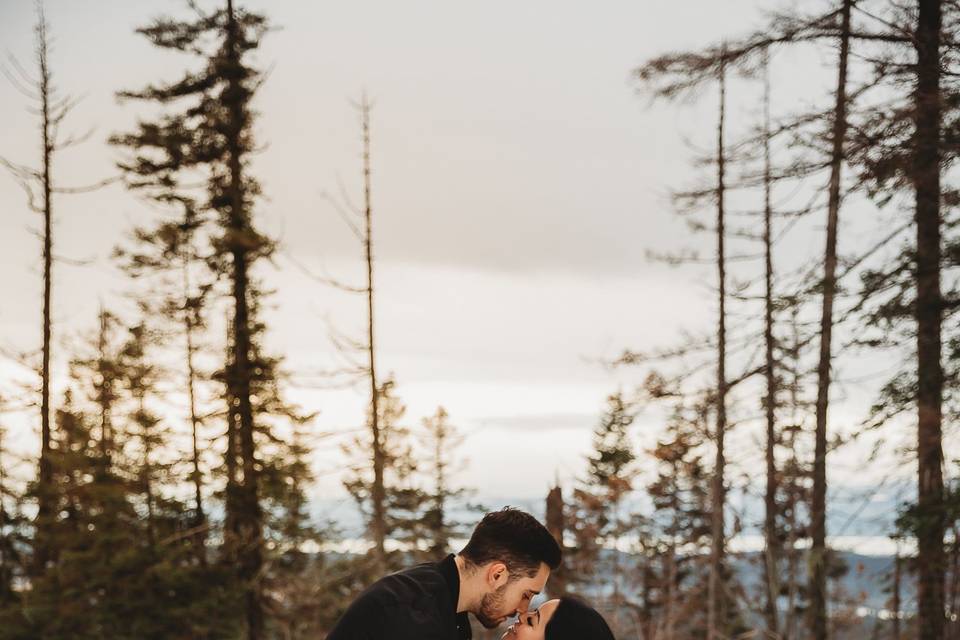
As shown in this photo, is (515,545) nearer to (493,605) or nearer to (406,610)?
(493,605)

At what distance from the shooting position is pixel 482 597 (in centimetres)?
290

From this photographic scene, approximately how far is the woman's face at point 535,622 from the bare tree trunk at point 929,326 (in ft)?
20.0

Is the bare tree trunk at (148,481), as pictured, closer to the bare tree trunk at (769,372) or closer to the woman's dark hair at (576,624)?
the bare tree trunk at (769,372)

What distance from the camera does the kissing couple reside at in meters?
2.67

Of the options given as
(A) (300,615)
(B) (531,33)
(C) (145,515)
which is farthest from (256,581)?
(B) (531,33)

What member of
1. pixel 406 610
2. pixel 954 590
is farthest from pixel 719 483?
pixel 406 610

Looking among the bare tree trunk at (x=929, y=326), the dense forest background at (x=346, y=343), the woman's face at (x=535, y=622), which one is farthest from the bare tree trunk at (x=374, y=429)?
the woman's face at (x=535, y=622)

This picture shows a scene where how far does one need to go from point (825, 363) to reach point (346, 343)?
901 centimetres

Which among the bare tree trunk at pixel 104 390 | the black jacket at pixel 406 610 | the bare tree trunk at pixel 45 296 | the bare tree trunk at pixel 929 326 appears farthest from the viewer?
the bare tree trunk at pixel 104 390

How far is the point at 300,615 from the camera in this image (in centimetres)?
1886

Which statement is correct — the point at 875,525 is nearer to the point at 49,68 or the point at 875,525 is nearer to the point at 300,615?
the point at 300,615

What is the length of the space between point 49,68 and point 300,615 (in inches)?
517

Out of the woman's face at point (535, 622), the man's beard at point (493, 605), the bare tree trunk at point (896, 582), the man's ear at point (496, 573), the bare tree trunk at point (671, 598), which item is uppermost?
the man's ear at point (496, 573)

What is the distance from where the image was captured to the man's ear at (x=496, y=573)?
289 centimetres
